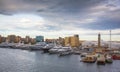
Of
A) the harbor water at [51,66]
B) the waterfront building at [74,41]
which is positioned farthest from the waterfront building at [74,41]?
the harbor water at [51,66]

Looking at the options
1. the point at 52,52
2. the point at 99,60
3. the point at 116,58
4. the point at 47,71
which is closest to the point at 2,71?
the point at 47,71

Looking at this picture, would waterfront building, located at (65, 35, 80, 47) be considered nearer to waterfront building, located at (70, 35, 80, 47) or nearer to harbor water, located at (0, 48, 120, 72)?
waterfront building, located at (70, 35, 80, 47)

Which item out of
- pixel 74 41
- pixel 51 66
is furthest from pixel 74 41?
pixel 51 66

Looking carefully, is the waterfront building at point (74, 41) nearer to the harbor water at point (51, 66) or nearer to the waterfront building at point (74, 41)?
the waterfront building at point (74, 41)

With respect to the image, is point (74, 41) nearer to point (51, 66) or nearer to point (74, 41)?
point (74, 41)

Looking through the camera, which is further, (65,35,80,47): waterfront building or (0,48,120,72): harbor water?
(65,35,80,47): waterfront building

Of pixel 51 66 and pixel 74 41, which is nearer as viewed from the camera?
pixel 51 66

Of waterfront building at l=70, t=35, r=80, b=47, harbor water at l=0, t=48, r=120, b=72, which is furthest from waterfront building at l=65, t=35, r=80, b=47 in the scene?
harbor water at l=0, t=48, r=120, b=72

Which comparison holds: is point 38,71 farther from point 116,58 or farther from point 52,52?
point 52,52

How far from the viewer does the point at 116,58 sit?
281ft

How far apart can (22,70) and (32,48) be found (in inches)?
4328

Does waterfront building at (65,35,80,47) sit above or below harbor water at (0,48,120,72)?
above

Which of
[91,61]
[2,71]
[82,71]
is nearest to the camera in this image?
[2,71]

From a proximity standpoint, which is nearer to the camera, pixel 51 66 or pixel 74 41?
pixel 51 66
